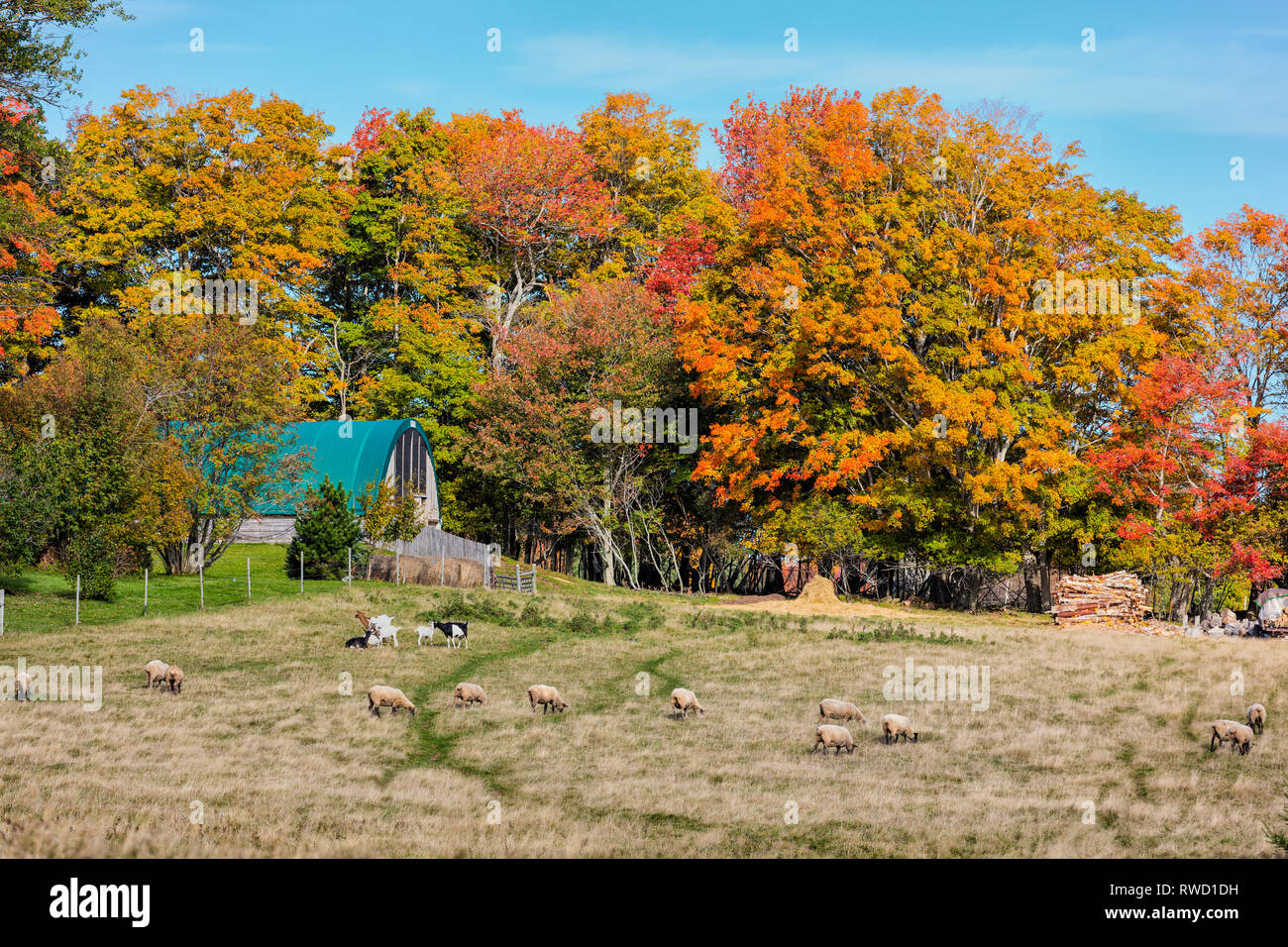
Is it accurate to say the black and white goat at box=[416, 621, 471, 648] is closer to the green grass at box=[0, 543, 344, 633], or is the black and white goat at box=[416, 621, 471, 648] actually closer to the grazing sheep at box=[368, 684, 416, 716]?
the green grass at box=[0, 543, 344, 633]

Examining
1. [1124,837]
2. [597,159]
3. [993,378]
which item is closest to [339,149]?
[597,159]

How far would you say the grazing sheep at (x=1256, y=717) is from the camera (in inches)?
805

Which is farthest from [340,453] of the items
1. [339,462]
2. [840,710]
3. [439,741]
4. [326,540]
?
[840,710]

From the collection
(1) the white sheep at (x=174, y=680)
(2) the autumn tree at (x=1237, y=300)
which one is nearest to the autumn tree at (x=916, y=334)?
(2) the autumn tree at (x=1237, y=300)

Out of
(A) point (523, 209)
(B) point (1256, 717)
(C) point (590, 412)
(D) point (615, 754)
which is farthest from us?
(A) point (523, 209)

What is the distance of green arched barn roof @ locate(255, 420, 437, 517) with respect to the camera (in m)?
47.1

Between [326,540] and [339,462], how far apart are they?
26.8ft

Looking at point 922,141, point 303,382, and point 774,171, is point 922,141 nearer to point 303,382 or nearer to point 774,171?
point 774,171

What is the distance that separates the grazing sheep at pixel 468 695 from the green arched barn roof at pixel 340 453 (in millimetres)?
25643

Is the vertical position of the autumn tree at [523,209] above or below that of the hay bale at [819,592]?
above

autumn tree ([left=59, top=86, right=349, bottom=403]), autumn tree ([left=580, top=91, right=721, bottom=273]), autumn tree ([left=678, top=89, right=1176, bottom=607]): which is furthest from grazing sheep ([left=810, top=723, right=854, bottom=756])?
autumn tree ([left=580, top=91, right=721, bottom=273])

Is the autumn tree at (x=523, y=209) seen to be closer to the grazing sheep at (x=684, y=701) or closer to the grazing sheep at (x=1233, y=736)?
the grazing sheep at (x=684, y=701)

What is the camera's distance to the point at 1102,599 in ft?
127

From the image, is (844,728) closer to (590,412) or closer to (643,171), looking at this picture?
(590,412)
